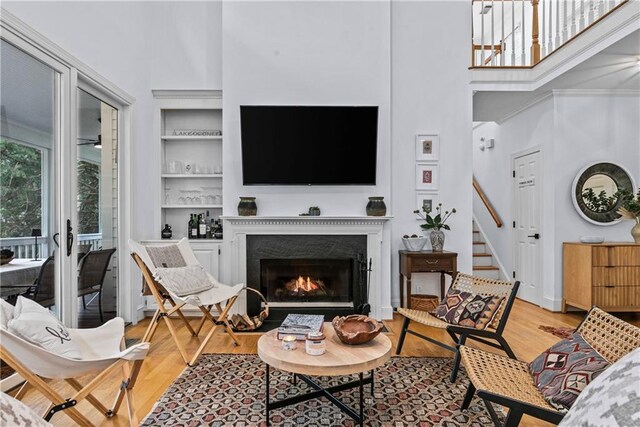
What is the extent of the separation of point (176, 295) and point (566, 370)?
109 inches

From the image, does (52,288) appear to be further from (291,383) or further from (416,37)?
(416,37)

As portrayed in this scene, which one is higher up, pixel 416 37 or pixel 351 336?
pixel 416 37

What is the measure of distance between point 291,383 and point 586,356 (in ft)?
5.69

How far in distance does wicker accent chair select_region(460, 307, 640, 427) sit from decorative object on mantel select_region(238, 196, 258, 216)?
2631mm

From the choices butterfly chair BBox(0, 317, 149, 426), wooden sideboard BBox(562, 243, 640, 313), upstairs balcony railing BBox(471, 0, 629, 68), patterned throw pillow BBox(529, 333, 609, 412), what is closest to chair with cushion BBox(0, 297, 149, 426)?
butterfly chair BBox(0, 317, 149, 426)

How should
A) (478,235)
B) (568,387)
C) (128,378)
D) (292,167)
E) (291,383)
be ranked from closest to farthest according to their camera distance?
(568,387) < (128,378) < (291,383) < (292,167) < (478,235)

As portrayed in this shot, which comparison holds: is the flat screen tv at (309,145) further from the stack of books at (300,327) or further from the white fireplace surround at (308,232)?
the stack of books at (300,327)

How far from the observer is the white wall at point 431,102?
4.47 m

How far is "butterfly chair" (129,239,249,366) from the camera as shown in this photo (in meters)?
3.03

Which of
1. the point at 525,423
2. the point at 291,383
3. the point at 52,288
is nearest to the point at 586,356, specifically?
the point at 525,423

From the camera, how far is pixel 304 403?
228 centimetres

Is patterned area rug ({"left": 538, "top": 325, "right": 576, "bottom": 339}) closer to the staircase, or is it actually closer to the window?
the staircase

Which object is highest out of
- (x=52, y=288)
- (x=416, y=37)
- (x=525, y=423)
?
(x=416, y=37)

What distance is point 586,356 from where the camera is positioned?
1708mm
